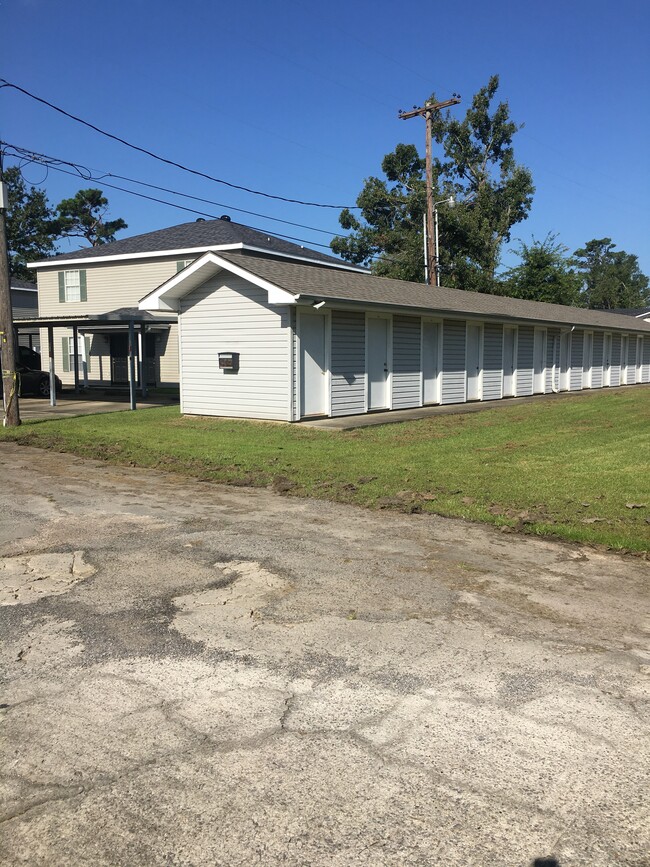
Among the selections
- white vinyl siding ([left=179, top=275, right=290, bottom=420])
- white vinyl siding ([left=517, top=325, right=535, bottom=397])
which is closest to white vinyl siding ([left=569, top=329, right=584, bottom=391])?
white vinyl siding ([left=517, top=325, right=535, bottom=397])

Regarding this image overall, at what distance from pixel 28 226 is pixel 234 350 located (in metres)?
55.4

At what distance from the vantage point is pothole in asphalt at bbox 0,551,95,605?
4.84 m

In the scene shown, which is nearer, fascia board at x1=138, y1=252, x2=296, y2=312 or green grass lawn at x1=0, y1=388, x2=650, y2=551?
green grass lawn at x1=0, y1=388, x2=650, y2=551

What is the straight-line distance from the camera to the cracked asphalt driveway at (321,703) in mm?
2447

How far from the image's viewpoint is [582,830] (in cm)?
246

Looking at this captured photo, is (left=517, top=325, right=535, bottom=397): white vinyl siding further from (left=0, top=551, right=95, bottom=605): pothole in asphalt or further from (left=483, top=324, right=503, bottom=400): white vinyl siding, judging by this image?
(left=0, top=551, right=95, bottom=605): pothole in asphalt

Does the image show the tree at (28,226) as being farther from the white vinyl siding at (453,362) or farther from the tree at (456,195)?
the white vinyl siding at (453,362)

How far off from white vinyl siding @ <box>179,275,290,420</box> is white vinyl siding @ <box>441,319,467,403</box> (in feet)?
20.2

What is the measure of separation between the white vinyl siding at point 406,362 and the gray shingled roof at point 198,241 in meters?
10.1

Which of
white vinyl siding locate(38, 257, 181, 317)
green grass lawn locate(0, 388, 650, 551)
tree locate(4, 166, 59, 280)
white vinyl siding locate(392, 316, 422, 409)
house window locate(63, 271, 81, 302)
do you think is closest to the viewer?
green grass lawn locate(0, 388, 650, 551)

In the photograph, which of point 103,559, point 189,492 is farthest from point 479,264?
point 103,559

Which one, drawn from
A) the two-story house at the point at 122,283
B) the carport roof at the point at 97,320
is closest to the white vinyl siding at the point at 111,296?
the two-story house at the point at 122,283

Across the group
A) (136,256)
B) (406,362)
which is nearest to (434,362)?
(406,362)

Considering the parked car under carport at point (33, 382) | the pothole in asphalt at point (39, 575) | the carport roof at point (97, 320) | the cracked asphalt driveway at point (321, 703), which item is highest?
the carport roof at point (97, 320)
